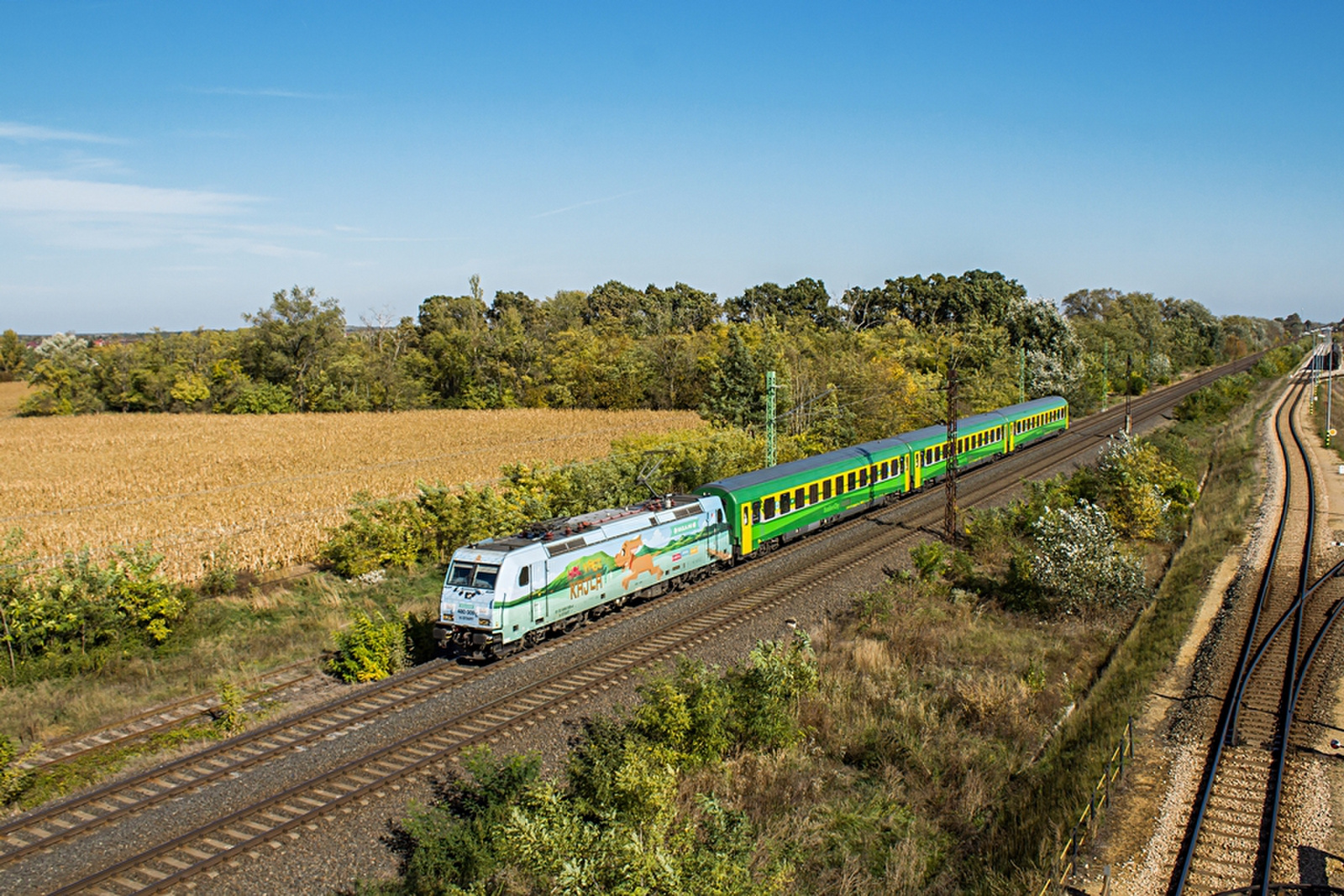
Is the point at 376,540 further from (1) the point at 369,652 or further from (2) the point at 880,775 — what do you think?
(2) the point at 880,775

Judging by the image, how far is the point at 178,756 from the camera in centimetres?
1455

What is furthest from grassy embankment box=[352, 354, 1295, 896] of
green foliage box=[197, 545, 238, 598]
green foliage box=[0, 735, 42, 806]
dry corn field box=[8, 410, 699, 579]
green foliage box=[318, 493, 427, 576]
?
dry corn field box=[8, 410, 699, 579]

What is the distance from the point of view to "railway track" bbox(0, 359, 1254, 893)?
37.7 ft

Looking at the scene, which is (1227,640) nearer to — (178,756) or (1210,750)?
(1210,750)

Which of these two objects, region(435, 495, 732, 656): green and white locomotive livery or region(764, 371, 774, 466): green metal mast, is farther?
region(764, 371, 774, 466): green metal mast

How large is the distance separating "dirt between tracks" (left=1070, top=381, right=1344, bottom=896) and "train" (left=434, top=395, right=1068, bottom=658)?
11.3 metres

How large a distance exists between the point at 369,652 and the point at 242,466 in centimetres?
2997

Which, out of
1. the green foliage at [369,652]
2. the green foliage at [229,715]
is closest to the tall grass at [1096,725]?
the green foliage at [369,652]

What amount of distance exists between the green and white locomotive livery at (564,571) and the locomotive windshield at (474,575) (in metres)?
0.02

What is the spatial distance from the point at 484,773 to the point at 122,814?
17.7ft

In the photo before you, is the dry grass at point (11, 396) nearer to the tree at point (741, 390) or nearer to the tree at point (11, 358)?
the tree at point (11, 358)

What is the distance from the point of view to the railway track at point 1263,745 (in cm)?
1104

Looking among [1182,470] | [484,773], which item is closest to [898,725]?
[484,773]

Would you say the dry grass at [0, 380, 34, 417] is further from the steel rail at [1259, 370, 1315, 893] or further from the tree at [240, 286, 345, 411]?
the steel rail at [1259, 370, 1315, 893]
